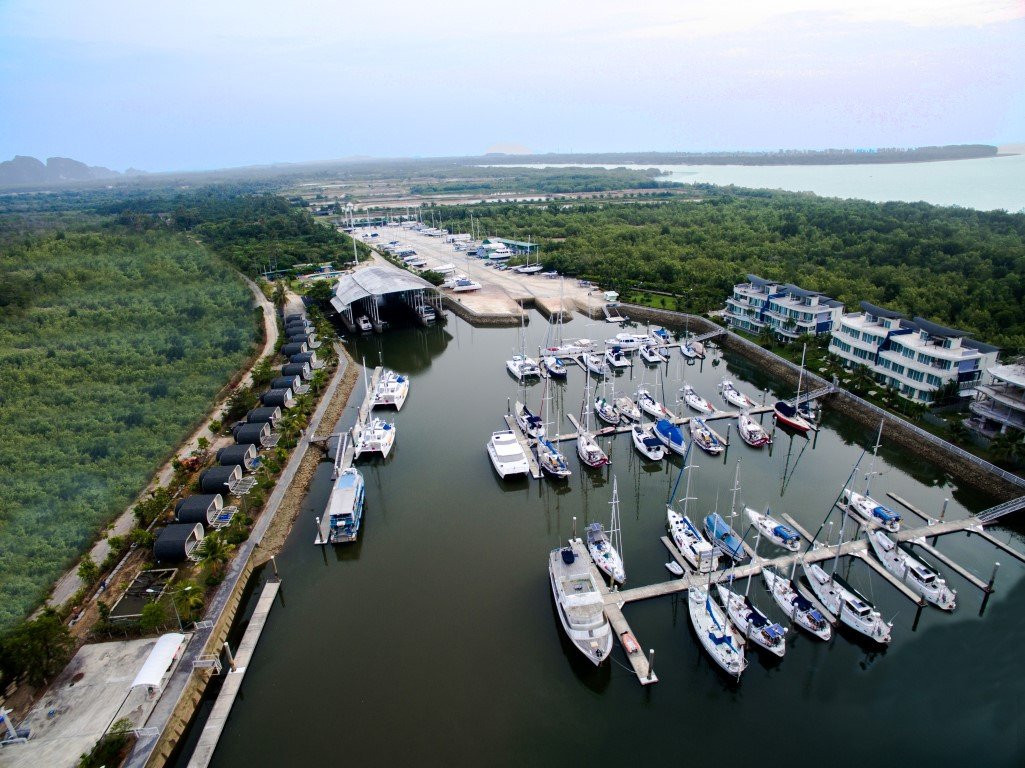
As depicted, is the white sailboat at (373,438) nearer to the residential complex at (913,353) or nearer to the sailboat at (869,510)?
the sailboat at (869,510)

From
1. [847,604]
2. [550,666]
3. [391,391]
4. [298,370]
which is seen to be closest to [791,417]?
[847,604]

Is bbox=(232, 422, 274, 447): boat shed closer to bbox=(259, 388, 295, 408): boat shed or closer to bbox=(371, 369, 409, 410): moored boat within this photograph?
bbox=(259, 388, 295, 408): boat shed

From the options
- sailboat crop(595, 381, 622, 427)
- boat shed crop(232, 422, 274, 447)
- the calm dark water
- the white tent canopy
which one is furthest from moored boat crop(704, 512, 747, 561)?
boat shed crop(232, 422, 274, 447)

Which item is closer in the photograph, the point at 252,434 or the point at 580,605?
the point at 580,605

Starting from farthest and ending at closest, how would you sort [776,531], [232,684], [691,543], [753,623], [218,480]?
[218,480] → [776,531] → [691,543] → [753,623] → [232,684]

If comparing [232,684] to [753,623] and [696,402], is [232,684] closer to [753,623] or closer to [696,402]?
[753,623]
